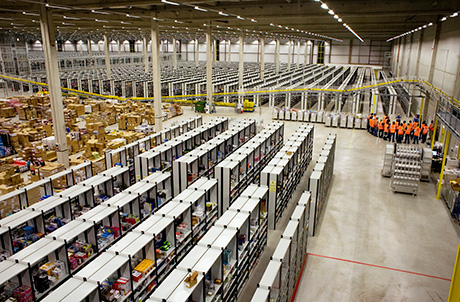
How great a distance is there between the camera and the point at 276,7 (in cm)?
1670

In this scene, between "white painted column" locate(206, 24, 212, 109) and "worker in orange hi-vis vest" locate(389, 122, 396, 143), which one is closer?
"worker in orange hi-vis vest" locate(389, 122, 396, 143)

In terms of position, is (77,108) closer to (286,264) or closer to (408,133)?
(408,133)

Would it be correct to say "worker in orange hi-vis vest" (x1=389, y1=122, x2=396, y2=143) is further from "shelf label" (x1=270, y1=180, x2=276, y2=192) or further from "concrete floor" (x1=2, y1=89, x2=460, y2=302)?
"shelf label" (x1=270, y1=180, x2=276, y2=192)

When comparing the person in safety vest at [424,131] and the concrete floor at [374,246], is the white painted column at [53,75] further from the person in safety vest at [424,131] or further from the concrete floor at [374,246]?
the person in safety vest at [424,131]

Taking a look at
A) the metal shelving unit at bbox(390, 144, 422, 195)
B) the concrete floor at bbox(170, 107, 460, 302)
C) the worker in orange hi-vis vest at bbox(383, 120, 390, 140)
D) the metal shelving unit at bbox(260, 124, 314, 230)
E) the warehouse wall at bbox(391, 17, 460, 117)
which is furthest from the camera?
the worker in orange hi-vis vest at bbox(383, 120, 390, 140)

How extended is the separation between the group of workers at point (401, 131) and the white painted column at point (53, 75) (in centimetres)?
1744

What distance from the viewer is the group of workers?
1958 cm

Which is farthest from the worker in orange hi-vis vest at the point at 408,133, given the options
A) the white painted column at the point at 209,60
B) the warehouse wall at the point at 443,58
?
the white painted column at the point at 209,60

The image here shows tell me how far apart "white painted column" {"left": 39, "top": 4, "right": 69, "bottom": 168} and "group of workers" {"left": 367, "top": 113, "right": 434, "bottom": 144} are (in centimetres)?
1744

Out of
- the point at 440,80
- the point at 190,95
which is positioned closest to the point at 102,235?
the point at 440,80

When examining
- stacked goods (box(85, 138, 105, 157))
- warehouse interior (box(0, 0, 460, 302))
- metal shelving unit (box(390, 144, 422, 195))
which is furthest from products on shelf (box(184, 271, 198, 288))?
stacked goods (box(85, 138, 105, 157))

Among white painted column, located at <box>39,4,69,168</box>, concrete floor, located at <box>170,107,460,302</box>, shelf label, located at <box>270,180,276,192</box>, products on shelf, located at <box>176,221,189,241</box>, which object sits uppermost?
white painted column, located at <box>39,4,69,168</box>

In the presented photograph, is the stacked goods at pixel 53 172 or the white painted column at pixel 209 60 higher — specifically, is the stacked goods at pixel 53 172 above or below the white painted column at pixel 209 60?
below

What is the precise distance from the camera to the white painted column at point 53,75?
46.8 ft
